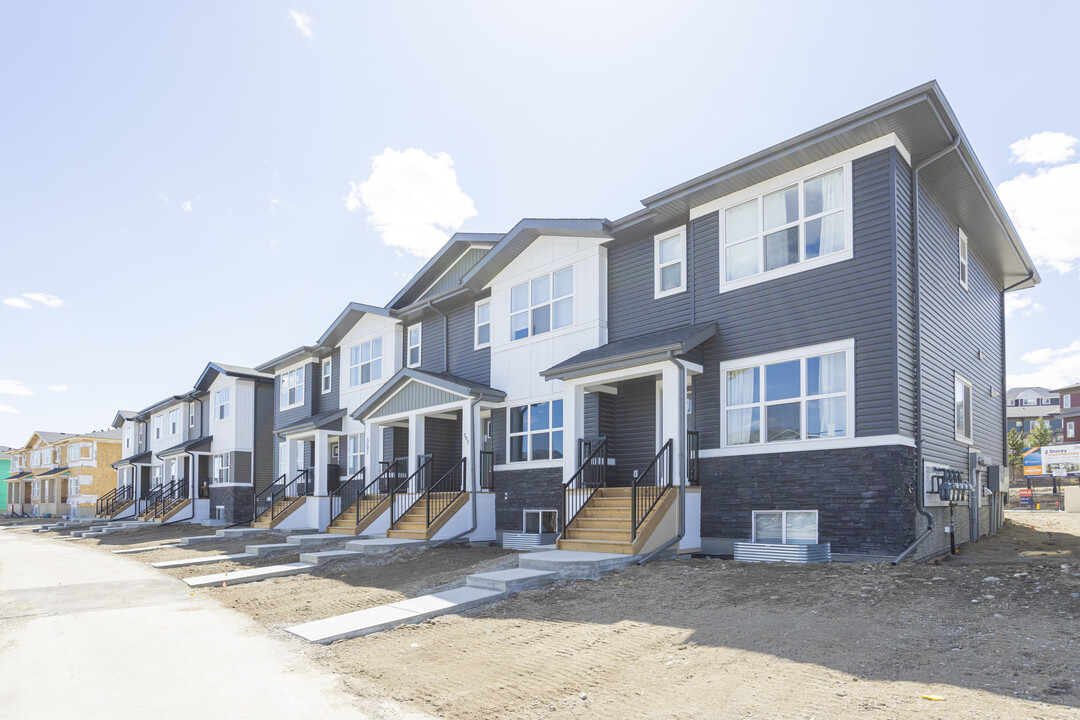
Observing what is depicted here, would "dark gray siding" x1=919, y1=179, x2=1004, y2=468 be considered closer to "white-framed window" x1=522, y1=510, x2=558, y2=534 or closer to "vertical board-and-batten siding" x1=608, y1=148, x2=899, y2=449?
"vertical board-and-batten siding" x1=608, y1=148, x2=899, y2=449

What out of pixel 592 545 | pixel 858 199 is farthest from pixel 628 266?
pixel 592 545

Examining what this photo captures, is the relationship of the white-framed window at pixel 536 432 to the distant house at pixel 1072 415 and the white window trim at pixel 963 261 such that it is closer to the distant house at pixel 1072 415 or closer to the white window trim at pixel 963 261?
the white window trim at pixel 963 261

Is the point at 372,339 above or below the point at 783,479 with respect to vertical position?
above

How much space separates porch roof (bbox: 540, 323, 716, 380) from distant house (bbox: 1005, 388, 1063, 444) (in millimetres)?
67246

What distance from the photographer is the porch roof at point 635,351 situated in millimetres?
12914

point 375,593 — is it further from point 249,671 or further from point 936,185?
point 936,185

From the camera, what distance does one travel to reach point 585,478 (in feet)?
48.3

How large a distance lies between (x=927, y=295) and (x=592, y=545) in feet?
23.0

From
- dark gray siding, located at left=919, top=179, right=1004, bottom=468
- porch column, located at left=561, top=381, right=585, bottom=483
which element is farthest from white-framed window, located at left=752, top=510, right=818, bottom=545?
porch column, located at left=561, top=381, right=585, bottom=483

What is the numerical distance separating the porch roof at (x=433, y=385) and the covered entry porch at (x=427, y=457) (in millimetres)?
21

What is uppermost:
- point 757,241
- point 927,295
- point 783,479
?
point 757,241

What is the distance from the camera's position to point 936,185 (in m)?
13.1

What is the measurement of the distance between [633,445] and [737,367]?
3068 millimetres

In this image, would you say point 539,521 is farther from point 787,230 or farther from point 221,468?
point 221,468
